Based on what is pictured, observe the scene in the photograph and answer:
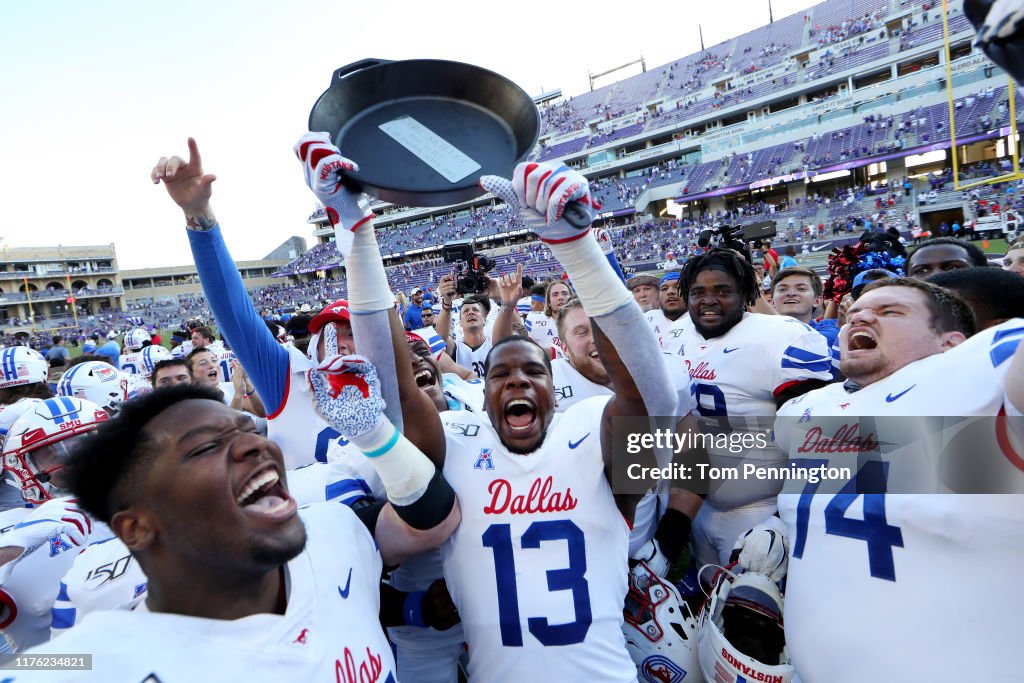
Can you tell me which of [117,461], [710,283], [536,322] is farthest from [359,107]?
[536,322]

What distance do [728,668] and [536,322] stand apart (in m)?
5.09

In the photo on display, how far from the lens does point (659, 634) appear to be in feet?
7.30

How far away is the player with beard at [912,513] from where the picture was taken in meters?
1.40

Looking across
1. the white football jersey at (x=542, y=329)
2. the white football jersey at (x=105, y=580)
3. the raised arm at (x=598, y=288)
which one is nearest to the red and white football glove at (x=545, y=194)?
the raised arm at (x=598, y=288)

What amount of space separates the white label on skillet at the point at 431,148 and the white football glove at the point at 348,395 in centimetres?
64

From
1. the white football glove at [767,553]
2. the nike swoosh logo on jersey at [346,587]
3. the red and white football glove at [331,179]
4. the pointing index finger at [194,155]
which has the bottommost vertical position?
the white football glove at [767,553]

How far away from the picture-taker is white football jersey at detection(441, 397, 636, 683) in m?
1.76

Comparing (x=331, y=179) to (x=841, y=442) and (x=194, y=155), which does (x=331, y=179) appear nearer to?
(x=194, y=155)

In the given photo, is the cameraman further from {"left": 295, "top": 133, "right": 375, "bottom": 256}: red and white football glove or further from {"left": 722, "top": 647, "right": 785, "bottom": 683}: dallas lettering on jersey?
{"left": 722, "top": 647, "right": 785, "bottom": 683}: dallas lettering on jersey

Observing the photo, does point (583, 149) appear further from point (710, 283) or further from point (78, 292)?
point (78, 292)

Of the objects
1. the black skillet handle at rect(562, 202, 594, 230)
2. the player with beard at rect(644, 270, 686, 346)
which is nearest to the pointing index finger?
the black skillet handle at rect(562, 202, 594, 230)

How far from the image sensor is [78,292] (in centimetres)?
5712

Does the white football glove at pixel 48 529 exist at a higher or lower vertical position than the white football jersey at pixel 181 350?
lower

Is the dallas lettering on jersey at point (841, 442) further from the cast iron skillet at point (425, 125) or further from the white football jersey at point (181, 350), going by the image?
the white football jersey at point (181, 350)
